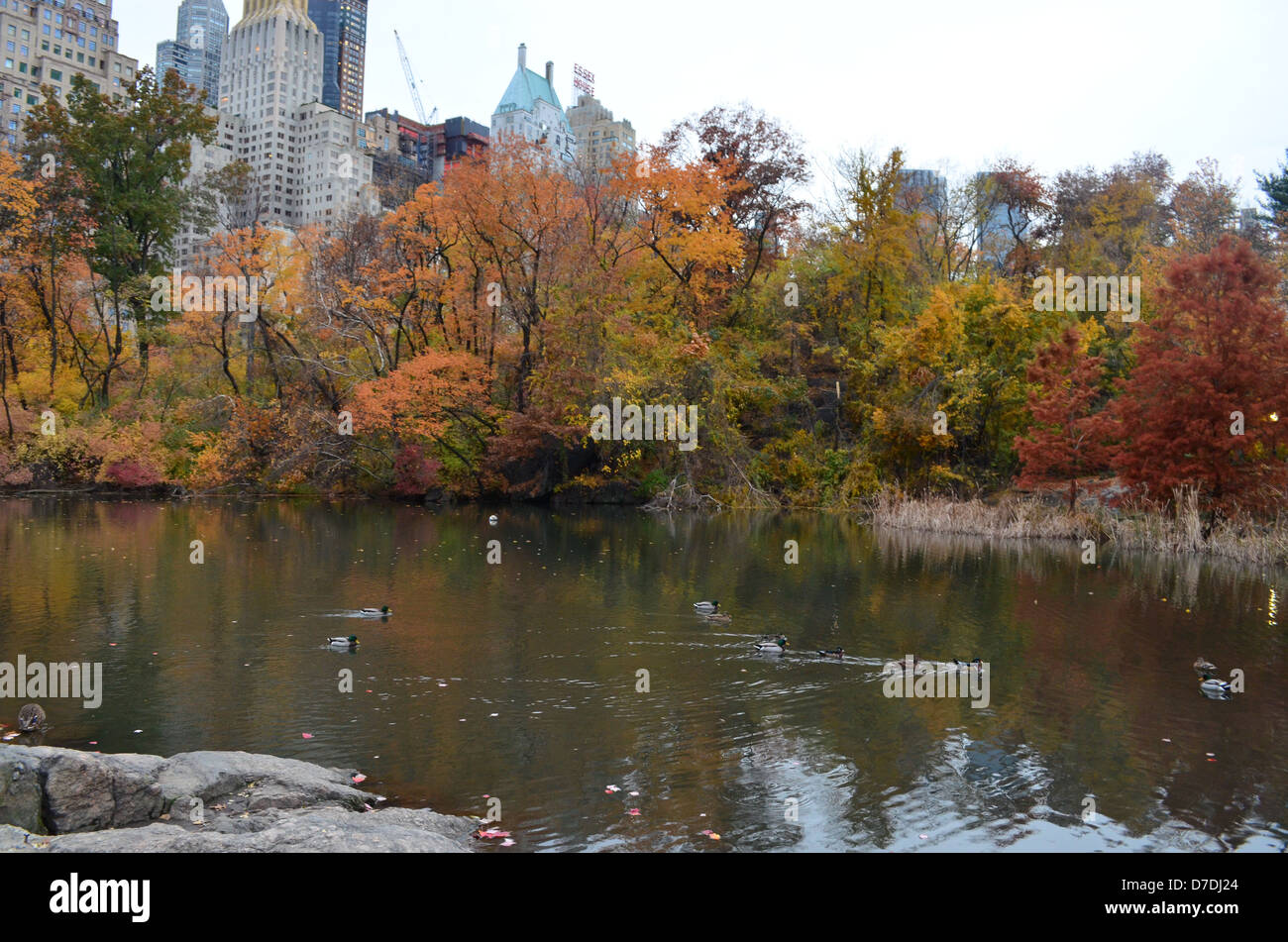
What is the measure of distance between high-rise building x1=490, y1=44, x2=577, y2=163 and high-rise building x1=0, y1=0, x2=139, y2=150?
55781 millimetres

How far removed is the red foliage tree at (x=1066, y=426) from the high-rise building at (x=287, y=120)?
9834cm

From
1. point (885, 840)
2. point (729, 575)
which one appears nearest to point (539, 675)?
point (885, 840)

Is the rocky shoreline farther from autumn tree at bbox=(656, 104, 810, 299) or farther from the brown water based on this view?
autumn tree at bbox=(656, 104, 810, 299)

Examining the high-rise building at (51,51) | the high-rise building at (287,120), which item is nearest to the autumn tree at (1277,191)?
the high-rise building at (287,120)

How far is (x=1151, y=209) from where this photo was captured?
152ft

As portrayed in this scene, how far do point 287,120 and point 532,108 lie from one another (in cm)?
3940

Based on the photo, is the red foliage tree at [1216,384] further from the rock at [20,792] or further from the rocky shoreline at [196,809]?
the rock at [20,792]

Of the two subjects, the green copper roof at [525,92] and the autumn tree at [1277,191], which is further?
the green copper roof at [525,92]

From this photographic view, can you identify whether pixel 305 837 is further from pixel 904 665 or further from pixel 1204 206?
pixel 1204 206

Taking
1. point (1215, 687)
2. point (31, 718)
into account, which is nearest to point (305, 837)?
point (31, 718)

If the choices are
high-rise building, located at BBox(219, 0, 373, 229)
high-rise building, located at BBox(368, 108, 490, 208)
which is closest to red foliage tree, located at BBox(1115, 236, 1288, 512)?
high-rise building, located at BBox(219, 0, 373, 229)

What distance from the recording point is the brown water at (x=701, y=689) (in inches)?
287

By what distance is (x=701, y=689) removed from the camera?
35.2ft

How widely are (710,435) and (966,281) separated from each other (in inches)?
543
